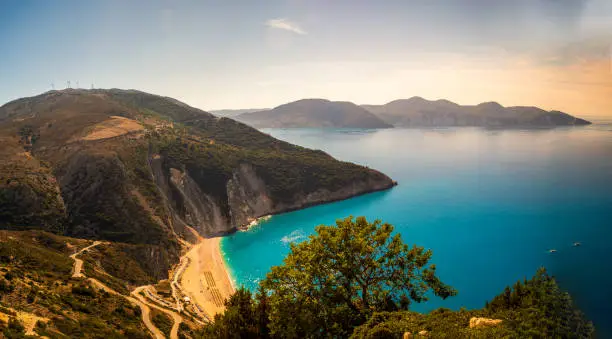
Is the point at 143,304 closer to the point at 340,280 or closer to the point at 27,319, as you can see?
the point at 27,319

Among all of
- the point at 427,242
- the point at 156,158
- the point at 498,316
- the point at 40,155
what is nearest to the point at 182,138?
the point at 156,158

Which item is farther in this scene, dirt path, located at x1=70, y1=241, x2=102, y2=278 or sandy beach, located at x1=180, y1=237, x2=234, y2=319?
sandy beach, located at x1=180, y1=237, x2=234, y2=319

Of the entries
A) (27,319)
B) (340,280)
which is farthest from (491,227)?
(27,319)

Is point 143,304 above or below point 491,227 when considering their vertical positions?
above

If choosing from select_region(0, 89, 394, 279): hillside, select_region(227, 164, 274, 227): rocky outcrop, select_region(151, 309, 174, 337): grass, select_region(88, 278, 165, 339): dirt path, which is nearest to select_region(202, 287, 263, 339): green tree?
select_region(88, 278, 165, 339): dirt path

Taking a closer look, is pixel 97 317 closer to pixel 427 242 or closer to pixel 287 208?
pixel 427 242

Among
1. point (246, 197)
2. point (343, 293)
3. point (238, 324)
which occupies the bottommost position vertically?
point (246, 197)

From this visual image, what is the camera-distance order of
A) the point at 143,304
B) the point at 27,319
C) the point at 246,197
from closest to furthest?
1. the point at 27,319
2. the point at 143,304
3. the point at 246,197

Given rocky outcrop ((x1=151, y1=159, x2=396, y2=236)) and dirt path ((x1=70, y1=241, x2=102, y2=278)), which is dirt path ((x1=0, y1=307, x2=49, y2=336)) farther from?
rocky outcrop ((x1=151, y1=159, x2=396, y2=236))
